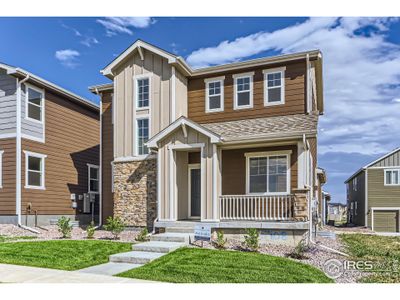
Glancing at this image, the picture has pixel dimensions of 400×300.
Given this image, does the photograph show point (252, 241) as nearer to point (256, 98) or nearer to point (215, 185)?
point (215, 185)

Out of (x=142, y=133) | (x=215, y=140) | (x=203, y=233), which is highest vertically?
(x=142, y=133)

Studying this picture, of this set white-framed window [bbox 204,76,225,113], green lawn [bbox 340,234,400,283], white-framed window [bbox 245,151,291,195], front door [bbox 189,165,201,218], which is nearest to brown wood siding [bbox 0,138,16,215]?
front door [bbox 189,165,201,218]

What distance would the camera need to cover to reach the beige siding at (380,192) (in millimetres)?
7590

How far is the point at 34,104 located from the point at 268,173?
8394 millimetres

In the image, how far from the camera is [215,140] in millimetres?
10195

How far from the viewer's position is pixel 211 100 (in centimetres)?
1256

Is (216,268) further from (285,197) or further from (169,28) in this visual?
(169,28)

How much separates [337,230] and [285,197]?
7.19 feet

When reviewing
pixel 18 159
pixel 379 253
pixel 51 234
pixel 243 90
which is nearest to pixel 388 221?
pixel 379 253

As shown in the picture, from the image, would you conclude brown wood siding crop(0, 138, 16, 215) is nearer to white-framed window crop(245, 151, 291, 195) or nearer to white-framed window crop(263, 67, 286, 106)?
white-framed window crop(245, 151, 291, 195)

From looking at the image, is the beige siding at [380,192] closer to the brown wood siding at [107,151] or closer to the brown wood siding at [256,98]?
the brown wood siding at [256,98]

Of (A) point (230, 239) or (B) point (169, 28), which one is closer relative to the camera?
(B) point (169, 28)
